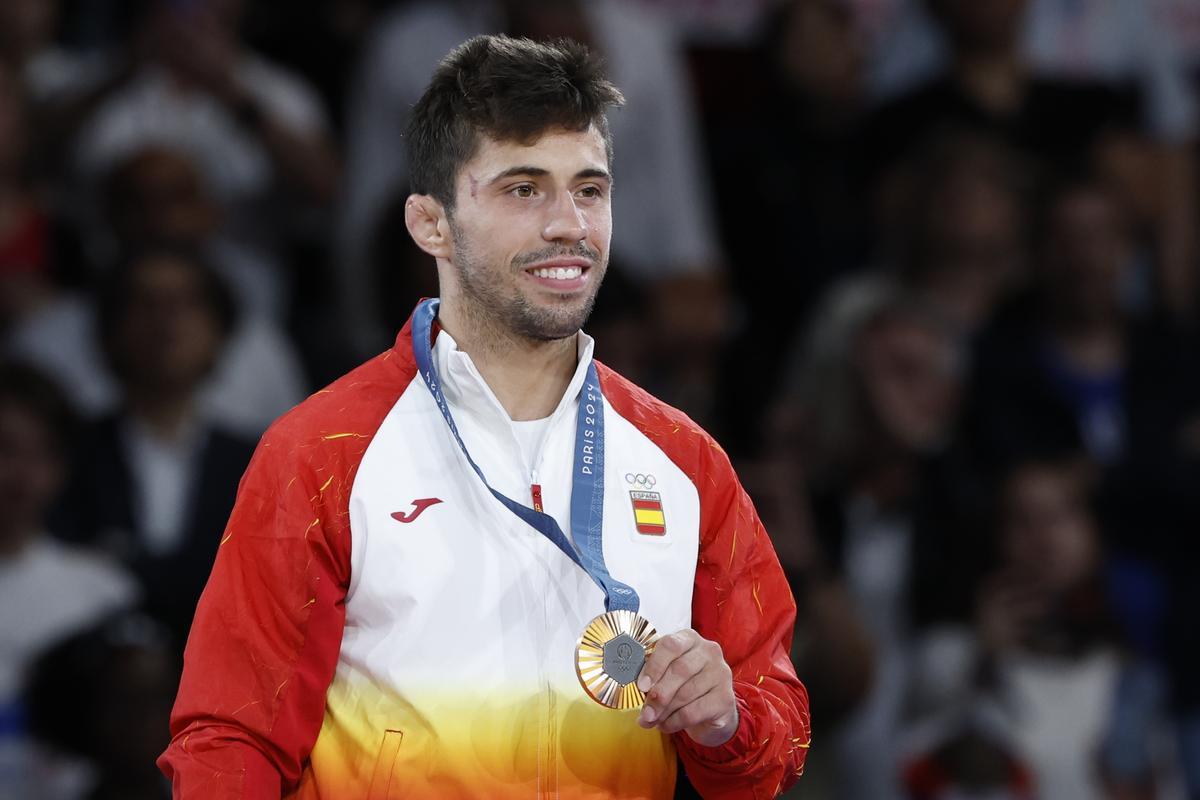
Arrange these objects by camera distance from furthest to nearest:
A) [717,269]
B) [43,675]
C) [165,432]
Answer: [717,269]
[165,432]
[43,675]

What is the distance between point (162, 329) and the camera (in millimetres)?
6316

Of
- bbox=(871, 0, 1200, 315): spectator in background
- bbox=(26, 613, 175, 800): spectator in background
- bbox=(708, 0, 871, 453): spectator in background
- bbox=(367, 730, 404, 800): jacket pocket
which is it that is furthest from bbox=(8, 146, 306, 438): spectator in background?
bbox=(367, 730, 404, 800): jacket pocket

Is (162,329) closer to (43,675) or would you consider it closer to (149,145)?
(149,145)

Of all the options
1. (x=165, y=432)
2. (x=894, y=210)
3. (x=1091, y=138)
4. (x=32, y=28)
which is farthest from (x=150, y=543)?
(x=1091, y=138)

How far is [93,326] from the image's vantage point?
6.47 metres

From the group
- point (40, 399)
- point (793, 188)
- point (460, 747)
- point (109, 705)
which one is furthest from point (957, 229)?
point (460, 747)

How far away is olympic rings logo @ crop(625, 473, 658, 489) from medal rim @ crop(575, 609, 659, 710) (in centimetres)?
32

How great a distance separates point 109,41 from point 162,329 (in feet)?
5.24

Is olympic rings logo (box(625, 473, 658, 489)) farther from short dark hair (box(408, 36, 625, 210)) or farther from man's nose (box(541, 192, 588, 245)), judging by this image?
short dark hair (box(408, 36, 625, 210))

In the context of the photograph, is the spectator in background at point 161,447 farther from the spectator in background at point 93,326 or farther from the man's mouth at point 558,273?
the man's mouth at point 558,273

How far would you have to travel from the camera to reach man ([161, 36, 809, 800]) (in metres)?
2.75

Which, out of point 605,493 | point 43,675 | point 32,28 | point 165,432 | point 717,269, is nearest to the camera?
point 605,493

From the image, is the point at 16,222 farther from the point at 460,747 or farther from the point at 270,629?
the point at 460,747

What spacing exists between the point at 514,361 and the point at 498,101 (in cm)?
42
